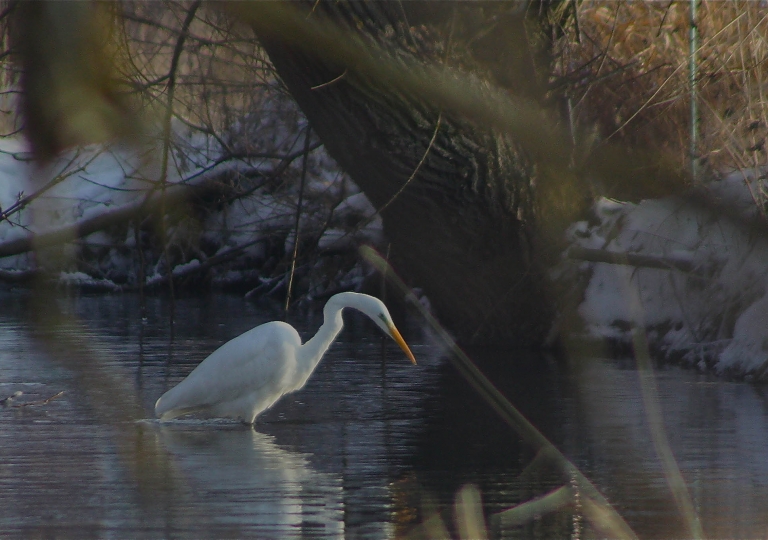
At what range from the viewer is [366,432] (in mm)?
7027

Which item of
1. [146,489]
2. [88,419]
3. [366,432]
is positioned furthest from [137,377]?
[146,489]

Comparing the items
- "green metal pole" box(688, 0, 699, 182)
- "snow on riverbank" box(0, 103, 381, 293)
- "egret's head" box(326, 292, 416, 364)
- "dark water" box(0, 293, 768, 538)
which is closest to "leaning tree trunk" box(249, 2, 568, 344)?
"dark water" box(0, 293, 768, 538)

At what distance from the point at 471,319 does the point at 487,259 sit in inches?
31.1

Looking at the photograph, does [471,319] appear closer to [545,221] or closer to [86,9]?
[545,221]

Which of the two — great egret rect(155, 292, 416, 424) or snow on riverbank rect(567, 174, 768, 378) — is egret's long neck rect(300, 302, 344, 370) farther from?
snow on riverbank rect(567, 174, 768, 378)

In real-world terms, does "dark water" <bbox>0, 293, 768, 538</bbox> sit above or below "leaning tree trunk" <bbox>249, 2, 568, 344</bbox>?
below

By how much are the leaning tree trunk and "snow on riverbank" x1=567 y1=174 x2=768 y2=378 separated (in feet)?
2.23

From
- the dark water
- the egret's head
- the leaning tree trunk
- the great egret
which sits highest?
the leaning tree trunk

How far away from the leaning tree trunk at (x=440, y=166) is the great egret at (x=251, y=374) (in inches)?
81.0

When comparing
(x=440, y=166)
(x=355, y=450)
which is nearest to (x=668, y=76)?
(x=440, y=166)

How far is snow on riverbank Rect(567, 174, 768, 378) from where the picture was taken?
9.26 m

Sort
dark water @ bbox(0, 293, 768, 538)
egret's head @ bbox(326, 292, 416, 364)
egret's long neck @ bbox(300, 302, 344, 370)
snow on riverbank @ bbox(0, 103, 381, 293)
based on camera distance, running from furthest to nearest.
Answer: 1. snow on riverbank @ bbox(0, 103, 381, 293)
2. egret's long neck @ bbox(300, 302, 344, 370)
3. egret's head @ bbox(326, 292, 416, 364)
4. dark water @ bbox(0, 293, 768, 538)

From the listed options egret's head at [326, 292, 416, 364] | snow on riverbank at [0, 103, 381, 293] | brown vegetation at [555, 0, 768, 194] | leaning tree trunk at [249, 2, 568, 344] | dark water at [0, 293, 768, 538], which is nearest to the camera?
dark water at [0, 293, 768, 538]

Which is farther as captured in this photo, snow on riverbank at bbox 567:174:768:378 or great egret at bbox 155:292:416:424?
snow on riverbank at bbox 567:174:768:378
